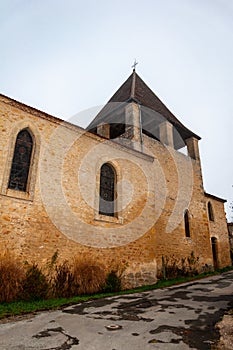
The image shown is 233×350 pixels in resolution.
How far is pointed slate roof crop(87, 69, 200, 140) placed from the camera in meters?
15.0

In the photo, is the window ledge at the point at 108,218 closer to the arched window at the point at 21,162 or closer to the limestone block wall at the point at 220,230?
the arched window at the point at 21,162

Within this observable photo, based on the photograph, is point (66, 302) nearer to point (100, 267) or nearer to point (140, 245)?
point (100, 267)

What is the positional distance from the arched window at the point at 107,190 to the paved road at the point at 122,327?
379 cm

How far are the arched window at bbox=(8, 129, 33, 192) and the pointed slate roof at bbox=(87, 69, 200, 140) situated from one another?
7.89m

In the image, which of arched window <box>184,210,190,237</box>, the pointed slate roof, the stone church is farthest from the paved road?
the pointed slate roof

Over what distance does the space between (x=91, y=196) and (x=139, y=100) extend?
8181 mm

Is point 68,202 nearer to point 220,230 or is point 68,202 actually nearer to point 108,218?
point 108,218

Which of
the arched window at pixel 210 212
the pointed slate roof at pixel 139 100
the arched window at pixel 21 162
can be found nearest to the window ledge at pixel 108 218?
the arched window at pixel 21 162

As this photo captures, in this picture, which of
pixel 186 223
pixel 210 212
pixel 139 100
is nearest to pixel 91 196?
pixel 186 223

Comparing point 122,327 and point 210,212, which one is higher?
point 210,212

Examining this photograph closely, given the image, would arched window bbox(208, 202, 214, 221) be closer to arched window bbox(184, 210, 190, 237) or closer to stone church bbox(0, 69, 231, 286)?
stone church bbox(0, 69, 231, 286)

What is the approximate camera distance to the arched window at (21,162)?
7.32m

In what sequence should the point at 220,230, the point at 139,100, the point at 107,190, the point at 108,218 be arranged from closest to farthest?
the point at 108,218 → the point at 107,190 → the point at 139,100 → the point at 220,230

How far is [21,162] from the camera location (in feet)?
25.0
